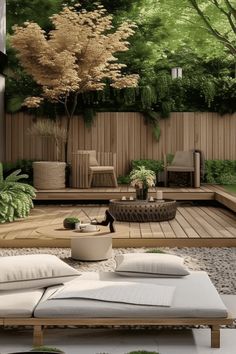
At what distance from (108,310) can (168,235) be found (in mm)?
3705

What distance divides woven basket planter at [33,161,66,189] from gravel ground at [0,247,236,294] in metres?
4.70

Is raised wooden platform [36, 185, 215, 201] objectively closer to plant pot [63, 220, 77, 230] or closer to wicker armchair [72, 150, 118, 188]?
wicker armchair [72, 150, 118, 188]

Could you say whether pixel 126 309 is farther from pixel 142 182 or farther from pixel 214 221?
pixel 214 221

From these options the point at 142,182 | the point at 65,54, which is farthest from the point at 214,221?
the point at 65,54

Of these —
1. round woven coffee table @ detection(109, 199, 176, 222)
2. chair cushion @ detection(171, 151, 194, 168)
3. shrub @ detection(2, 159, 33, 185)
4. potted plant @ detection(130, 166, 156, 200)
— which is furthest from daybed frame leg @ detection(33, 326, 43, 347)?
shrub @ detection(2, 159, 33, 185)

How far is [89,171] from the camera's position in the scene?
1231 cm

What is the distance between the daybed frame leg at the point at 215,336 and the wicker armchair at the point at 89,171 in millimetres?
8273

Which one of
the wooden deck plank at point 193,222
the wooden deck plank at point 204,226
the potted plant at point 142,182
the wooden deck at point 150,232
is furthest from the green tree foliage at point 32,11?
the potted plant at point 142,182

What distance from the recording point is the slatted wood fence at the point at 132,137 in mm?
13797

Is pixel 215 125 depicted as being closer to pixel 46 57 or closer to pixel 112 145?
pixel 112 145

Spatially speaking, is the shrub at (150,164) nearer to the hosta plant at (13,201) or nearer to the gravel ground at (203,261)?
the hosta plant at (13,201)

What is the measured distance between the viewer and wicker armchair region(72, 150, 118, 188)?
483 inches

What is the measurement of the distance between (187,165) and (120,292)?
8.44m

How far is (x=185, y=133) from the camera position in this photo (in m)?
13.8
